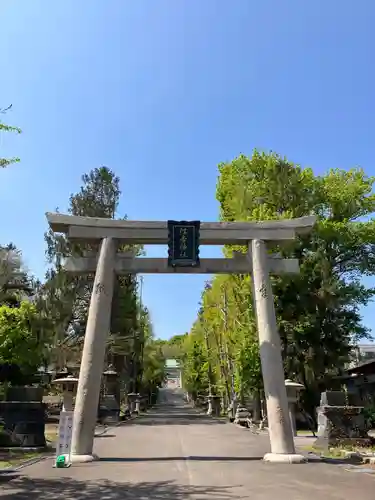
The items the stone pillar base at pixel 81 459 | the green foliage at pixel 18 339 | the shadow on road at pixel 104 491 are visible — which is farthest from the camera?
the green foliage at pixel 18 339

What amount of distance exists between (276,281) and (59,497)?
18.1m

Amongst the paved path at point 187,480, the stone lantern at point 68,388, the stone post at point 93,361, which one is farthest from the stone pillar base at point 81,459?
the stone lantern at point 68,388

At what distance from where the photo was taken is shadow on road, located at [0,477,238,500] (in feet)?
24.9

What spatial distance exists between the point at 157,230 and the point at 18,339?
12.6m

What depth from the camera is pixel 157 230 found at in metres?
14.2

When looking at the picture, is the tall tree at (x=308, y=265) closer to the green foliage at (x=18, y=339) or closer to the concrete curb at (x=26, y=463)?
the green foliage at (x=18, y=339)

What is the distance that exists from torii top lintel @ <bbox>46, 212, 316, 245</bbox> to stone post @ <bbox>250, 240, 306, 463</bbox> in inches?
18.0

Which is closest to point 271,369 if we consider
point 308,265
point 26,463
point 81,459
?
point 81,459

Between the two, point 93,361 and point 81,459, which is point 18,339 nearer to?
point 93,361

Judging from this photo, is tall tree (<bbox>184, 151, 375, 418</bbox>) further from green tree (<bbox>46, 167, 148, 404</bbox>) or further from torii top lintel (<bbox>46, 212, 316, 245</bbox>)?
torii top lintel (<bbox>46, 212, 316, 245</bbox>)

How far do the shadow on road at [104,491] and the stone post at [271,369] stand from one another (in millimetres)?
3974

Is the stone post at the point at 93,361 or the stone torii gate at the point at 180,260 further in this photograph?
the stone torii gate at the point at 180,260

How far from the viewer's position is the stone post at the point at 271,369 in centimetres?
1198

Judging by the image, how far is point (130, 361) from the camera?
1607 inches
